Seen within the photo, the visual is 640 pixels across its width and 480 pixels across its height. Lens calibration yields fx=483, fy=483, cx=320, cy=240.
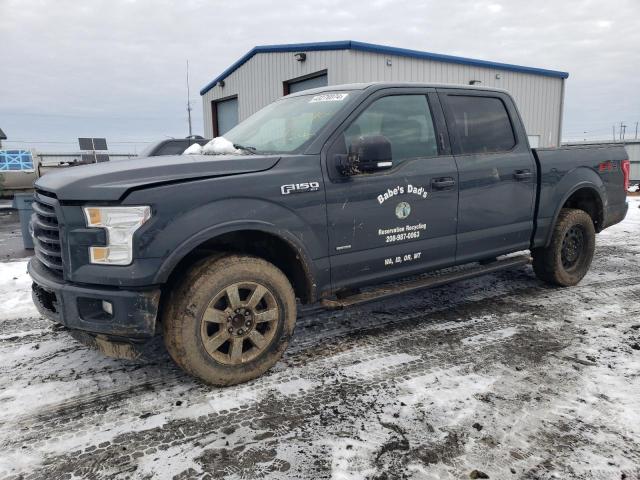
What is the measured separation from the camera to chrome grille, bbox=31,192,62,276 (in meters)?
2.86

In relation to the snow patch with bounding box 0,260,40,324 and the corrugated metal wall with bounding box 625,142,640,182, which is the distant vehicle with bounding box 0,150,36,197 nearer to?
the snow patch with bounding box 0,260,40,324

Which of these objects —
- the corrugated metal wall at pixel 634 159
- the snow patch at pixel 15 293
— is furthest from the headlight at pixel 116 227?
the corrugated metal wall at pixel 634 159

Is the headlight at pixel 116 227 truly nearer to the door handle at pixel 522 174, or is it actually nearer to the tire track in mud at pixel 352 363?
the tire track in mud at pixel 352 363

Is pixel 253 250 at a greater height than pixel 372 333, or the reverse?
pixel 253 250

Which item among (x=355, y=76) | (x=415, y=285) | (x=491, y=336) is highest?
(x=355, y=76)

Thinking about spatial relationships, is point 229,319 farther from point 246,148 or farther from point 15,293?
point 15,293

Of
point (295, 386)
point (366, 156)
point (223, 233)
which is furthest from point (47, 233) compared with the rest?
point (366, 156)

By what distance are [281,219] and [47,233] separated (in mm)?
1436

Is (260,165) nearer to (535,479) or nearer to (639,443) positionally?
(535,479)

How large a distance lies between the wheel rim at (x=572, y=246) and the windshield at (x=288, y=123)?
3.06 metres

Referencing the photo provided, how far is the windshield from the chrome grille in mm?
1489

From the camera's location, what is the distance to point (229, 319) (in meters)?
3.03

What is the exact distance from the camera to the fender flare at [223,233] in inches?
109

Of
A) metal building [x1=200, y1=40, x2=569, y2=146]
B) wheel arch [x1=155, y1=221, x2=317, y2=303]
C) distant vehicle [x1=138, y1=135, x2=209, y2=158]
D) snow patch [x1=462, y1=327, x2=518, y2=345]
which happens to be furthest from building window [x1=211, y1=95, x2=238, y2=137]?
snow patch [x1=462, y1=327, x2=518, y2=345]
